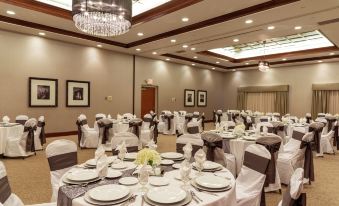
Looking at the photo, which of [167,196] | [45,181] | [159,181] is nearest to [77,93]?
[45,181]

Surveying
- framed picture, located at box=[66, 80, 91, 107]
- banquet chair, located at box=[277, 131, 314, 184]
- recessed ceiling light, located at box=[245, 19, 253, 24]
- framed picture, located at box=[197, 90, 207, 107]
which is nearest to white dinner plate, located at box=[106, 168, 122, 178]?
banquet chair, located at box=[277, 131, 314, 184]

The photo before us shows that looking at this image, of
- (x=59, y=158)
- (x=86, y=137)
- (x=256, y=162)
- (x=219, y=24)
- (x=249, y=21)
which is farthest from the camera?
(x=86, y=137)

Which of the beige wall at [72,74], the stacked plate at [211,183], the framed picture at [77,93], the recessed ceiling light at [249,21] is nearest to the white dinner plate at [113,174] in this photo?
the stacked plate at [211,183]

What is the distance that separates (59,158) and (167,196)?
5.81 feet

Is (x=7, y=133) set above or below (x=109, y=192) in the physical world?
below

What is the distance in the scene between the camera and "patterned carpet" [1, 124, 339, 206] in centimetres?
373

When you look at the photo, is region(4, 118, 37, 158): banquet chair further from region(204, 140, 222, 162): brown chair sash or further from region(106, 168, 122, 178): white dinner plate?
region(106, 168, 122, 178): white dinner plate

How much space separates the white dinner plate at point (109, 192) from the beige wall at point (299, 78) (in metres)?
13.2

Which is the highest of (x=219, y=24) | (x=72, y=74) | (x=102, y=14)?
(x=219, y=24)

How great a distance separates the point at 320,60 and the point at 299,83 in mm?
1651

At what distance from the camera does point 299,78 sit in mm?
13180

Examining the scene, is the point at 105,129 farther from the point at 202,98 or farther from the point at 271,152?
the point at 202,98

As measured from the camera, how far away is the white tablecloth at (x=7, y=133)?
577 centimetres

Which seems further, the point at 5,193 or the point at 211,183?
the point at 5,193
